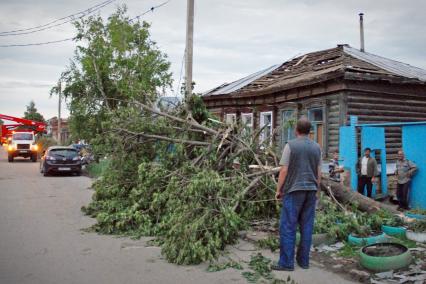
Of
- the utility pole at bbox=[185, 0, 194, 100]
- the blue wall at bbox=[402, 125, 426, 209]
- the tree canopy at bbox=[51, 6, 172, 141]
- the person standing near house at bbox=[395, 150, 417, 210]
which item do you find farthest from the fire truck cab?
the blue wall at bbox=[402, 125, 426, 209]

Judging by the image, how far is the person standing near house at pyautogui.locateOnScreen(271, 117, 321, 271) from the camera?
529 cm

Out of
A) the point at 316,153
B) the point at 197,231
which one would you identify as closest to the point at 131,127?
the point at 197,231

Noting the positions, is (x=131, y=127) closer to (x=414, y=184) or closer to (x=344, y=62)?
(x=414, y=184)

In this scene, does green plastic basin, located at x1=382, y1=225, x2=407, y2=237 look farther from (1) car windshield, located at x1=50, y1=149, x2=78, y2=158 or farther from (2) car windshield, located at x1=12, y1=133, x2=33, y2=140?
(2) car windshield, located at x1=12, y1=133, x2=33, y2=140

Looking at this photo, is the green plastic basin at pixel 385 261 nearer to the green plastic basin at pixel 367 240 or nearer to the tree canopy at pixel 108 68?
the green plastic basin at pixel 367 240

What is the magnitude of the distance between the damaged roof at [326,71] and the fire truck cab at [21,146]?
801 inches

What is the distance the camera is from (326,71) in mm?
14414

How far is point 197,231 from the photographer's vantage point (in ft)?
20.0

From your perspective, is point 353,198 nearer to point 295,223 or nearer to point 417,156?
point 417,156

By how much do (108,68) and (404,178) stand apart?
17170 mm

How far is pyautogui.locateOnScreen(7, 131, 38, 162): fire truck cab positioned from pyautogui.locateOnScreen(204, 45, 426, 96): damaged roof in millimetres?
20354

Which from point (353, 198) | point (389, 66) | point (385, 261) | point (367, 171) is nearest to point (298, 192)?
point (385, 261)

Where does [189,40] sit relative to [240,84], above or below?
above

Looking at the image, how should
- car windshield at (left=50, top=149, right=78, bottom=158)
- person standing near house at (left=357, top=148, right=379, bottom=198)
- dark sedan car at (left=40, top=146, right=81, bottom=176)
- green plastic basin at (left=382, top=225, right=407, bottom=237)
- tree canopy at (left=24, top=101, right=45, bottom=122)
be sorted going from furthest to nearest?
tree canopy at (left=24, top=101, right=45, bottom=122) < car windshield at (left=50, top=149, right=78, bottom=158) < dark sedan car at (left=40, top=146, right=81, bottom=176) < person standing near house at (left=357, top=148, right=379, bottom=198) < green plastic basin at (left=382, top=225, right=407, bottom=237)
